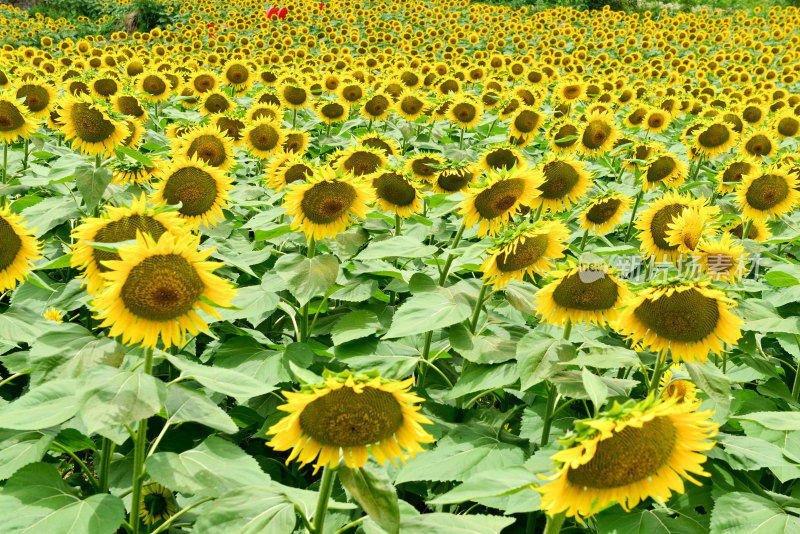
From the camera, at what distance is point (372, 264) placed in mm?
3193

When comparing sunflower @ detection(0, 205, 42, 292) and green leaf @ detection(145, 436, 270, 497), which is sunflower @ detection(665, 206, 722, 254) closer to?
green leaf @ detection(145, 436, 270, 497)

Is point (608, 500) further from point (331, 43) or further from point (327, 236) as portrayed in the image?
point (331, 43)

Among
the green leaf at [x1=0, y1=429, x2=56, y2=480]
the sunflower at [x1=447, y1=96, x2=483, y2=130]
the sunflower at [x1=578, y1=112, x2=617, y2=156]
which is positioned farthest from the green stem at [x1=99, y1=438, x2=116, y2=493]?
the sunflower at [x1=447, y1=96, x2=483, y2=130]

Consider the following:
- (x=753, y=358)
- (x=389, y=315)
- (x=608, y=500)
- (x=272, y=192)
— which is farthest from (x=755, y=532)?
(x=272, y=192)

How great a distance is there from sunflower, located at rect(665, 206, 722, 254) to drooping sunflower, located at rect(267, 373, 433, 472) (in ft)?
6.03

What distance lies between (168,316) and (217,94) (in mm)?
4376

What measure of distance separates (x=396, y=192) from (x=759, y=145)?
12.0ft

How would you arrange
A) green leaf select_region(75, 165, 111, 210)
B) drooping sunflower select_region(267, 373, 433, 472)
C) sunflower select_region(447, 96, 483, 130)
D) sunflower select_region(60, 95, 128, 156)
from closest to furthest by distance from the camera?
drooping sunflower select_region(267, 373, 433, 472)
green leaf select_region(75, 165, 111, 210)
sunflower select_region(60, 95, 128, 156)
sunflower select_region(447, 96, 483, 130)

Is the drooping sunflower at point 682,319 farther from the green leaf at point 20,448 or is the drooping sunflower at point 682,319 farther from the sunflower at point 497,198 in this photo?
the green leaf at point 20,448

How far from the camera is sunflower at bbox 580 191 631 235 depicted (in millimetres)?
3711

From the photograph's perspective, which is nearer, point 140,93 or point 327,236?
point 327,236

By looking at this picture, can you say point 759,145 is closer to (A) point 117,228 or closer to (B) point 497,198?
(B) point 497,198

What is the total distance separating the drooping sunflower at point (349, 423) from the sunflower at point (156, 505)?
112 centimetres

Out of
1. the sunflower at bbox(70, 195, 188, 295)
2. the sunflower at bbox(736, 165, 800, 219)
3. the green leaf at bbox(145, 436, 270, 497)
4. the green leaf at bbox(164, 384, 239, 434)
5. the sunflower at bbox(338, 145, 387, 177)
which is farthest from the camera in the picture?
the sunflower at bbox(736, 165, 800, 219)
